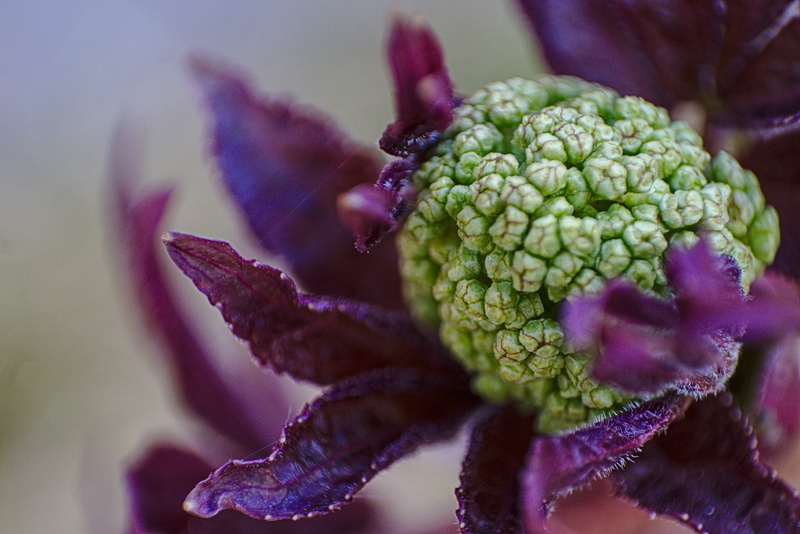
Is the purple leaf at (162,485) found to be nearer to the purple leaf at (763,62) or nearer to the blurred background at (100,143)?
the purple leaf at (763,62)

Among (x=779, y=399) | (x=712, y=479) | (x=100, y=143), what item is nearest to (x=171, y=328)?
(x=712, y=479)

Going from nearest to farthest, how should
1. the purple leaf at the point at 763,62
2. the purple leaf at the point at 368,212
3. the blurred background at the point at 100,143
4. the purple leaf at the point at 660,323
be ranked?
the purple leaf at the point at 660,323, the purple leaf at the point at 368,212, the purple leaf at the point at 763,62, the blurred background at the point at 100,143

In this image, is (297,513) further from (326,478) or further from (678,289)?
(678,289)

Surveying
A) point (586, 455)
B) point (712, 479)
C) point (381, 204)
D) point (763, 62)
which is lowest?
point (712, 479)

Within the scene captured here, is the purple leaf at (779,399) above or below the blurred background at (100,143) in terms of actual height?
below

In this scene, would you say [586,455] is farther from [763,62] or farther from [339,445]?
[763,62]

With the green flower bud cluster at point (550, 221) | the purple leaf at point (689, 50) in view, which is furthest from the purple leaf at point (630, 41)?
the green flower bud cluster at point (550, 221)
